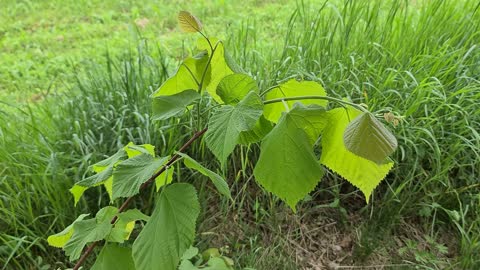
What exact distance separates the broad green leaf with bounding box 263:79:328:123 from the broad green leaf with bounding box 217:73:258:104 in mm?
54

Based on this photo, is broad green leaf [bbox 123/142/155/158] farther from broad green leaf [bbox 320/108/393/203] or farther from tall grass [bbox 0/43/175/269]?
tall grass [bbox 0/43/175/269]

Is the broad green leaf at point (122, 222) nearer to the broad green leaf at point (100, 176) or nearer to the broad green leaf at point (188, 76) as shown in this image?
the broad green leaf at point (100, 176)

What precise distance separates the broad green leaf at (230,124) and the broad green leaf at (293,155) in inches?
1.6

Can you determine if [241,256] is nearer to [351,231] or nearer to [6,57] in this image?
[351,231]

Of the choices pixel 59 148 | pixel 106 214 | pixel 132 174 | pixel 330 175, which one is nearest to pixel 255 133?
pixel 132 174

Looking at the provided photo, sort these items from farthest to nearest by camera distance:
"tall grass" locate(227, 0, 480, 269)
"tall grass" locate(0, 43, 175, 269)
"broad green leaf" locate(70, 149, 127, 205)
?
"tall grass" locate(227, 0, 480, 269)
"tall grass" locate(0, 43, 175, 269)
"broad green leaf" locate(70, 149, 127, 205)

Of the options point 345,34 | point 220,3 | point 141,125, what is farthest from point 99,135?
point 220,3

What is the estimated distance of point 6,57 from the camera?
403cm

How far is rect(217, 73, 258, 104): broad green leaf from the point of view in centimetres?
74

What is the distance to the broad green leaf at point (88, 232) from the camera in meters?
0.79

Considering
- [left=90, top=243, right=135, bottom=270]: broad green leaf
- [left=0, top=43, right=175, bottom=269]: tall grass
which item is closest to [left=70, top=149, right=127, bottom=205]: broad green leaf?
[left=90, top=243, right=135, bottom=270]: broad green leaf

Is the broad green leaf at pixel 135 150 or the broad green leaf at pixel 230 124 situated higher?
the broad green leaf at pixel 230 124

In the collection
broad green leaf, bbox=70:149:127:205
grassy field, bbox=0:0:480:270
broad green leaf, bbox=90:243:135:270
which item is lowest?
grassy field, bbox=0:0:480:270

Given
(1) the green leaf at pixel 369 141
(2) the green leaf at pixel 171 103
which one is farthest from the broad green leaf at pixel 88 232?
(1) the green leaf at pixel 369 141
